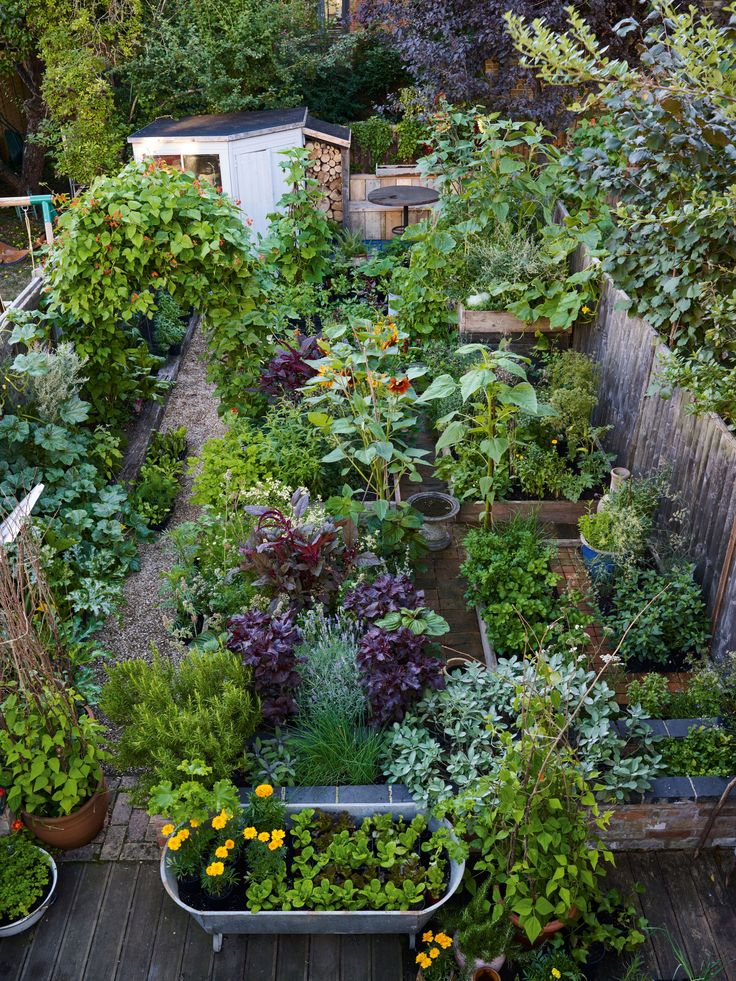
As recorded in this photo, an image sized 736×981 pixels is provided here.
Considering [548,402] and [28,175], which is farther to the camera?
[28,175]

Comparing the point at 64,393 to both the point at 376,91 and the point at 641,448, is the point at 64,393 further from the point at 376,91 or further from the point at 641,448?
the point at 376,91

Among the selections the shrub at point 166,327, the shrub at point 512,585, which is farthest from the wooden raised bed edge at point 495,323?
the shrub at point 166,327

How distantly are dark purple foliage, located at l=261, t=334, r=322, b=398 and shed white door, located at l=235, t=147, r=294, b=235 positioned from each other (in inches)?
153

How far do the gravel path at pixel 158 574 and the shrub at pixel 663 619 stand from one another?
7.61 ft

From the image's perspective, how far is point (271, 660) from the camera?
388 centimetres

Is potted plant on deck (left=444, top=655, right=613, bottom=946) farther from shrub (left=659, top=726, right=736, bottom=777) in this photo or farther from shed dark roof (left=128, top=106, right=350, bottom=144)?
shed dark roof (left=128, top=106, right=350, bottom=144)

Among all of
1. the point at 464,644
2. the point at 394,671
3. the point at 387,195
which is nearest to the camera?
the point at 394,671

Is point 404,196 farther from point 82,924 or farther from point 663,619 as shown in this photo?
point 82,924

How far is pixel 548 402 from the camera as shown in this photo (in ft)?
19.3

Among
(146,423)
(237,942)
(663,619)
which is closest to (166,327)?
(146,423)

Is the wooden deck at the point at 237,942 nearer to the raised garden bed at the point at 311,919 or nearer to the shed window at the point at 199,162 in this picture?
the raised garden bed at the point at 311,919

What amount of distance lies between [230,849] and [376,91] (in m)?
10.7

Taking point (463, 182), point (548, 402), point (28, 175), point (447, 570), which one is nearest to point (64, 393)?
point (447, 570)

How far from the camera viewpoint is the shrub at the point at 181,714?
11.5ft
